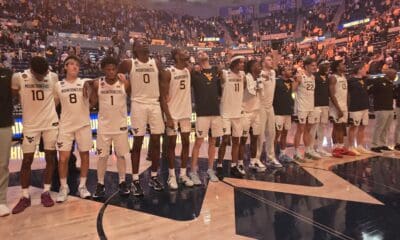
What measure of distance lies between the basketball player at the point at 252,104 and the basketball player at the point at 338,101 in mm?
1502

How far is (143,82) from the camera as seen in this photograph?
12.8ft

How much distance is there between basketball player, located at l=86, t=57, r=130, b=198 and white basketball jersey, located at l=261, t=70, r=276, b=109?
2.09 metres

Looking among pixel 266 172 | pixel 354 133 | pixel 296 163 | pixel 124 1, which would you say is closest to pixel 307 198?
pixel 266 172

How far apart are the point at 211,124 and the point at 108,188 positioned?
4.82 feet

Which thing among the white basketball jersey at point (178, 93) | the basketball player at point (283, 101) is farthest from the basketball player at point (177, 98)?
the basketball player at point (283, 101)

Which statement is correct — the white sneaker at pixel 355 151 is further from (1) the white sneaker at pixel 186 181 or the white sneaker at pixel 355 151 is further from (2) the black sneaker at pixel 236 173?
(1) the white sneaker at pixel 186 181

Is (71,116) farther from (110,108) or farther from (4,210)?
(4,210)

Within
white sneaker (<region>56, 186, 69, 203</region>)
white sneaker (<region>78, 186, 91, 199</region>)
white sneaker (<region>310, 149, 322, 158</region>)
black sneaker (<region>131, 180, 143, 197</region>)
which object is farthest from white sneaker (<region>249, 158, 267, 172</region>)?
white sneaker (<region>56, 186, 69, 203</region>)

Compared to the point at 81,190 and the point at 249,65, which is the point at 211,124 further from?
the point at 81,190

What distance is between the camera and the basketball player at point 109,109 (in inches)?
149

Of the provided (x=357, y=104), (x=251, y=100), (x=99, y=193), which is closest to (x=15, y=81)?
(x=99, y=193)

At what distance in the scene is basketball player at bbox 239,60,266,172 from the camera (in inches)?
189

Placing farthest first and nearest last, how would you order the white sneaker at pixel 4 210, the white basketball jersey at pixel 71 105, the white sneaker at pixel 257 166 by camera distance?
1. the white sneaker at pixel 257 166
2. the white basketball jersey at pixel 71 105
3. the white sneaker at pixel 4 210

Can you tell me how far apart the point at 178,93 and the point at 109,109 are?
84cm
